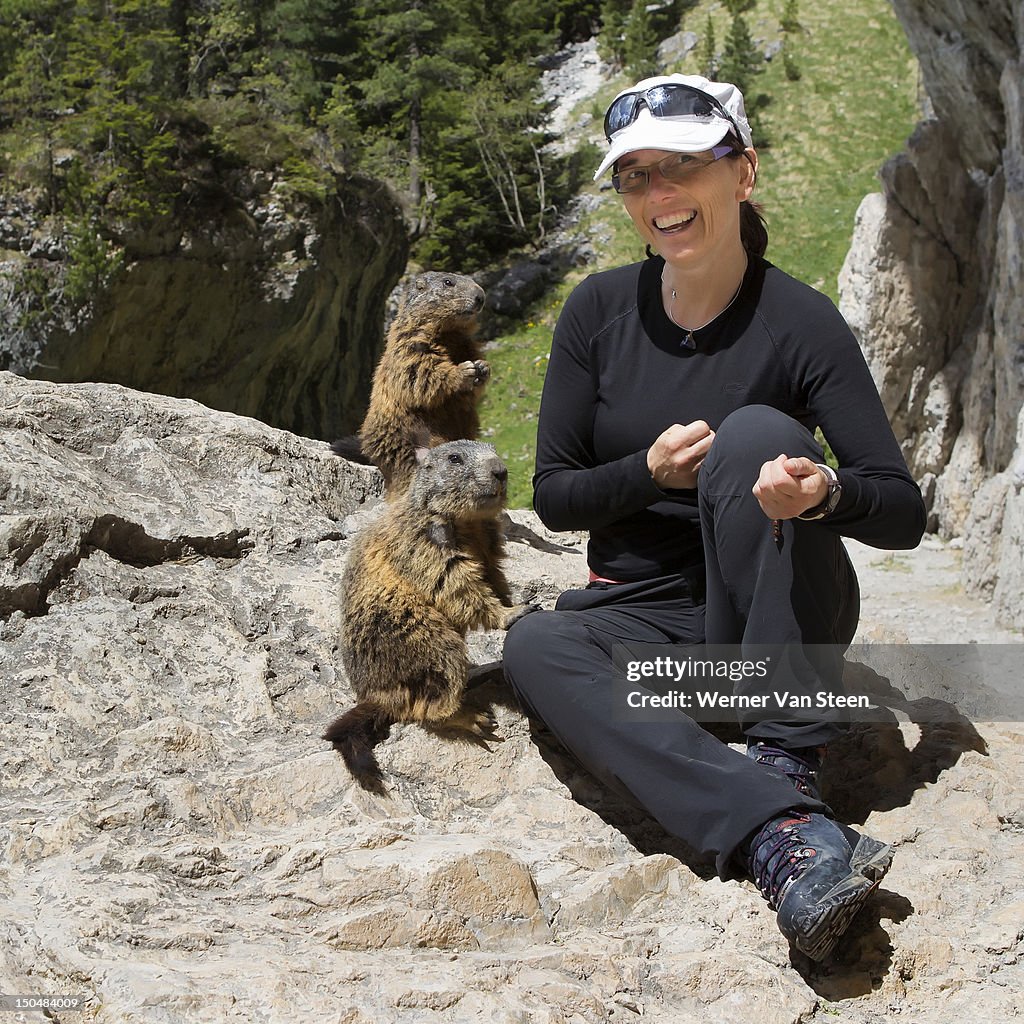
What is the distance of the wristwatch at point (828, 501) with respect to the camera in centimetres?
246

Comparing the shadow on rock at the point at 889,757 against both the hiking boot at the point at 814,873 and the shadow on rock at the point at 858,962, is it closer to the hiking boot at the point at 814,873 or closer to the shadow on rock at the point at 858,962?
the shadow on rock at the point at 858,962

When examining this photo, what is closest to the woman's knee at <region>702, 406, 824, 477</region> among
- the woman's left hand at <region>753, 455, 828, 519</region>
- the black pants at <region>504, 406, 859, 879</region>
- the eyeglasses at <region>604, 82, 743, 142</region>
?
the black pants at <region>504, 406, 859, 879</region>

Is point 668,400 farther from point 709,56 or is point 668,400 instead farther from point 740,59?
point 709,56

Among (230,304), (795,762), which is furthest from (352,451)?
(230,304)

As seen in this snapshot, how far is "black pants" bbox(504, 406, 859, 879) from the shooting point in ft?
8.16

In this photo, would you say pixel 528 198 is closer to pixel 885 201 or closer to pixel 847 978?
pixel 885 201

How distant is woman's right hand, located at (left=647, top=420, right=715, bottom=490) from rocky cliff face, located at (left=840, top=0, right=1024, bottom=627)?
8519mm

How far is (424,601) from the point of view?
3500 mm

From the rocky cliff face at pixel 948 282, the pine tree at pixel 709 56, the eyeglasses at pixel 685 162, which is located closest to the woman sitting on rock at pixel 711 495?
the eyeglasses at pixel 685 162

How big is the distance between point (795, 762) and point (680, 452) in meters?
0.82

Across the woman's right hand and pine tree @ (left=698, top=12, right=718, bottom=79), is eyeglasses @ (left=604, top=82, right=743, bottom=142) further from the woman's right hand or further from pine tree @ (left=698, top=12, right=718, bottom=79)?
pine tree @ (left=698, top=12, right=718, bottom=79)

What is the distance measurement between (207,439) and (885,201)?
9645 millimetres

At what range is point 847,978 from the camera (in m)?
2.30

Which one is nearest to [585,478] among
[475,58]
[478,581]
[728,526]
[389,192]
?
→ [728,526]
